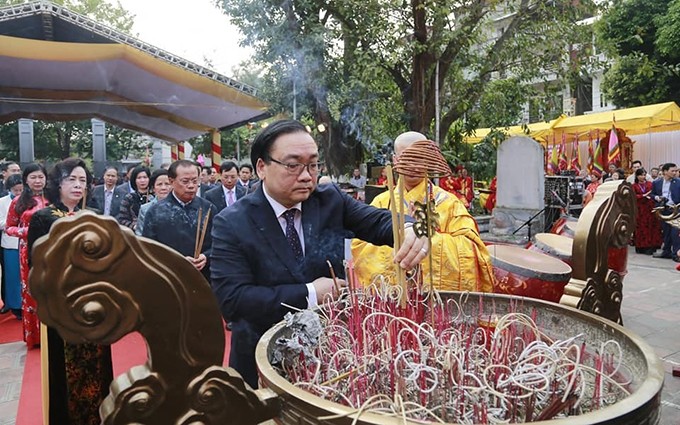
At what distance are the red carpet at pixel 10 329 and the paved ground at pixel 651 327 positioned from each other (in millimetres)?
216

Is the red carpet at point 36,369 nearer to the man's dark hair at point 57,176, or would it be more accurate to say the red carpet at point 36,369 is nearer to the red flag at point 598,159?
the man's dark hair at point 57,176

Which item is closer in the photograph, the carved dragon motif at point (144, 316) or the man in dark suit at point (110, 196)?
the carved dragon motif at point (144, 316)

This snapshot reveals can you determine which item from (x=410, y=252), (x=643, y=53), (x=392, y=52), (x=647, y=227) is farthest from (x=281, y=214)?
(x=643, y=53)

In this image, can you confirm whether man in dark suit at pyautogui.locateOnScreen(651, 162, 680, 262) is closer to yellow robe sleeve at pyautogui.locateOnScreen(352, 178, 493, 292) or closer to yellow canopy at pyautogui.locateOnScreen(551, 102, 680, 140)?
yellow canopy at pyautogui.locateOnScreen(551, 102, 680, 140)

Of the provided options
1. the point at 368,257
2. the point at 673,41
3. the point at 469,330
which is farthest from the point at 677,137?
the point at 469,330

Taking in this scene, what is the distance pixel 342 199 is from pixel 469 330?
2.50 ft

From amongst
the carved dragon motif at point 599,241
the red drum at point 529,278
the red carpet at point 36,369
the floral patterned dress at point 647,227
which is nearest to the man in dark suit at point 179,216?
the red carpet at point 36,369

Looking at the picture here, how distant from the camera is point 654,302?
5.30 m

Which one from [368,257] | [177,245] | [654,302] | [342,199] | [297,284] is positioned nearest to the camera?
[297,284]

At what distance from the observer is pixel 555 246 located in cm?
353

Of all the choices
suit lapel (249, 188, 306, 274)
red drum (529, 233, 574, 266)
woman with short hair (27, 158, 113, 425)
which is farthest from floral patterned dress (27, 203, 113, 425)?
red drum (529, 233, 574, 266)

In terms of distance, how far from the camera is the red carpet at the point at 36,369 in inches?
114

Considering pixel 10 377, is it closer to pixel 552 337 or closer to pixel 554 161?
pixel 552 337

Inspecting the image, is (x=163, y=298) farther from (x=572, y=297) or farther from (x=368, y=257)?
(x=368, y=257)
